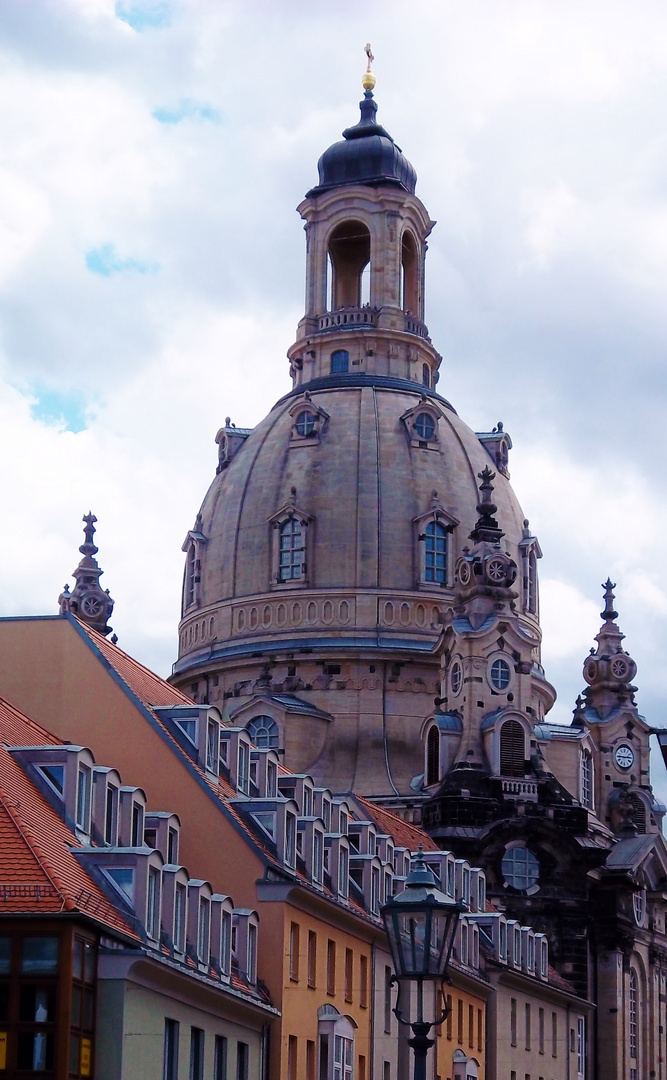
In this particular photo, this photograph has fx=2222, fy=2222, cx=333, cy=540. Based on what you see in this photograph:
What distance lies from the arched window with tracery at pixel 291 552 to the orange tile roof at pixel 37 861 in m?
64.3

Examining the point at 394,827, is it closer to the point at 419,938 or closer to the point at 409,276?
the point at 419,938

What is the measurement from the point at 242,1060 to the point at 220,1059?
1.71 metres

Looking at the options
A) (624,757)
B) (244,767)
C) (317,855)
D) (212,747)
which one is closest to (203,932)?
(212,747)

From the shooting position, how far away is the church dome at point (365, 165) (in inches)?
4636

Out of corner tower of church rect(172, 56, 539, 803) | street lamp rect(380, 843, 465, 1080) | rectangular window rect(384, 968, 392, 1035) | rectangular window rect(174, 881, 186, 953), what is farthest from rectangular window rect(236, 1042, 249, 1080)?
corner tower of church rect(172, 56, 539, 803)

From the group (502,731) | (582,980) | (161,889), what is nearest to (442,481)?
(502,731)

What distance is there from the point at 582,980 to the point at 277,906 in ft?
156

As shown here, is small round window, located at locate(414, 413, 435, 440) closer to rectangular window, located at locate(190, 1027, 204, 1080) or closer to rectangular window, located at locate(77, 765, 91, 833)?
rectangular window, located at locate(190, 1027, 204, 1080)

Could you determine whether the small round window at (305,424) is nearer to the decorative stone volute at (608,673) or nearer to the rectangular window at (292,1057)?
the decorative stone volute at (608,673)

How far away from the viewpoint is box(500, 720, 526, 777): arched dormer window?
9669cm

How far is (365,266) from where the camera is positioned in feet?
396

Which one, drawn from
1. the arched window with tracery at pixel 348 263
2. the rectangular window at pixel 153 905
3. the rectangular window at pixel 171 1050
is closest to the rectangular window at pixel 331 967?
the rectangular window at pixel 171 1050

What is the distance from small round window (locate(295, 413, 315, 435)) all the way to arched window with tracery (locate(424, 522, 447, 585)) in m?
7.81

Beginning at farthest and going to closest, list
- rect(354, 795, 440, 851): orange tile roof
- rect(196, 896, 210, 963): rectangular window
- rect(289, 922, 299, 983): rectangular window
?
1. rect(354, 795, 440, 851): orange tile roof
2. rect(289, 922, 299, 983): rectangular window
3. rect(196, 896, 210, 963): rectangular window
